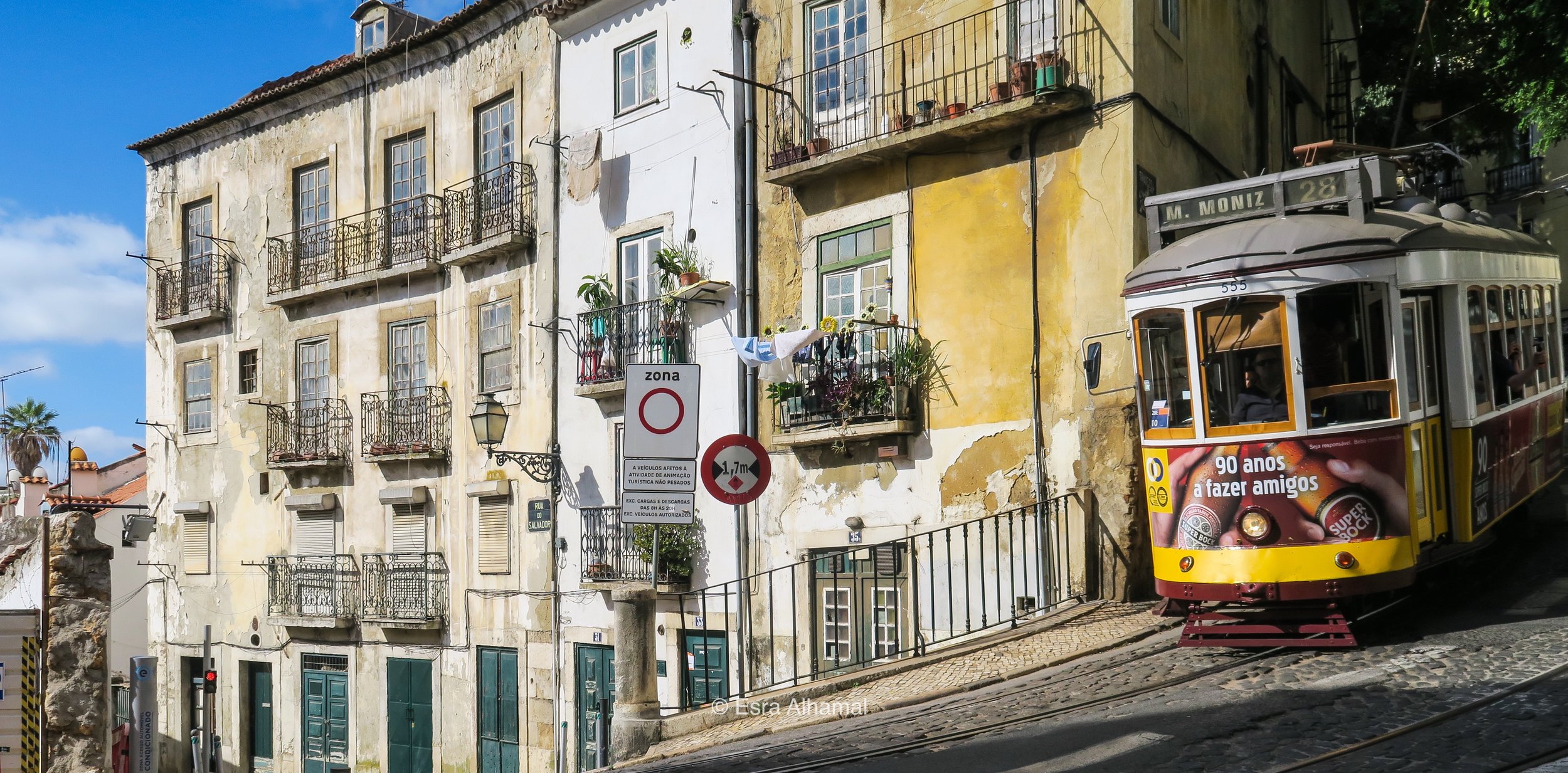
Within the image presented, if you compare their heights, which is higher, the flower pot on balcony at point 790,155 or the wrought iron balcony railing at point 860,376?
the flower pot on balcony at point 790,155

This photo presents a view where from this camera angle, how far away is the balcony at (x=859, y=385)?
15.3m

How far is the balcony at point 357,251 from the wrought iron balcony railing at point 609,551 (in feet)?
18.4

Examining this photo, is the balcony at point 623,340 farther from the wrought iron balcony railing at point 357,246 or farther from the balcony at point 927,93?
the wrought iron balcony railing at point 357,246

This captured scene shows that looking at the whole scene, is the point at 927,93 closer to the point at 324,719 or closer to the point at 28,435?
the point at 324,719

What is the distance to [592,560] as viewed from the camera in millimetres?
19000

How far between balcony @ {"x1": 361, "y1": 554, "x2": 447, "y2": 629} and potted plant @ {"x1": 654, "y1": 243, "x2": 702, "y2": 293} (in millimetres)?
6777

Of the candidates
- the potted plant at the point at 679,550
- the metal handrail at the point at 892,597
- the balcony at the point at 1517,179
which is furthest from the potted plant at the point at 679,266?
the balcony at the point at 1517,179

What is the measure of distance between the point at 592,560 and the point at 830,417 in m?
4.85

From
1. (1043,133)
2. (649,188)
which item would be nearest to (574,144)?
(649,188)

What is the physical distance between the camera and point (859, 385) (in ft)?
51.3

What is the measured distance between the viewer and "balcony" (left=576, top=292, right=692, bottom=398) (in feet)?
58.9

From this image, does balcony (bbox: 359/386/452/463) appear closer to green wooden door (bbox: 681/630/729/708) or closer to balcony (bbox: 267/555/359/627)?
balcony (bbox: 267/555/359/627)

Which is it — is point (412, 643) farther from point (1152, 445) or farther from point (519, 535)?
point (1152, 445)

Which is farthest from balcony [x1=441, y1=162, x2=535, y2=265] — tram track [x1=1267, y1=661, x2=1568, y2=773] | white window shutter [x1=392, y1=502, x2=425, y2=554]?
tram track [x1=1267, y1=661, x2=1568, y2=773]
